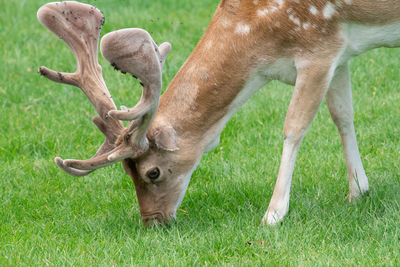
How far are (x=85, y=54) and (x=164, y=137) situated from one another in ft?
2.54

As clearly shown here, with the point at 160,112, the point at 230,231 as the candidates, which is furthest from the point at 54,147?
the point at 230,231

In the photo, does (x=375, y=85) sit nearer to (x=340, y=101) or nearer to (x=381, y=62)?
(x=381, y=62)

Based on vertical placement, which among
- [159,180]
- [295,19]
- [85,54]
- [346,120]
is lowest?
[159,180]

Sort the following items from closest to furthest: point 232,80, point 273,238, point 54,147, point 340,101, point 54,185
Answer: point 273,238
point 232,80
point 340,101
point 54,185
point 54,147

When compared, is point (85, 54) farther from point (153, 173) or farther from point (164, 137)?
point (153, 173)

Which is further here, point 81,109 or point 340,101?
point 81,109

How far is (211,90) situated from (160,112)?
1.29ft

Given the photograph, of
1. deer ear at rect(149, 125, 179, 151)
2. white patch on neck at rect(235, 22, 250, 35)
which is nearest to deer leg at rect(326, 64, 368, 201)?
white patch on neck at rect(235, 22, 250, 35)

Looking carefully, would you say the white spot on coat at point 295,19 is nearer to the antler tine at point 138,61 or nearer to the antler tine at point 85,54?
the antler tine at point 138,61

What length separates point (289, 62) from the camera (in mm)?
5094

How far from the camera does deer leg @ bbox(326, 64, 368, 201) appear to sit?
565cm

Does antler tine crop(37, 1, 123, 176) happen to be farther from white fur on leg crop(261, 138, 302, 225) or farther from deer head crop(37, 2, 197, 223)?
white fur on leg crop(261, 138, 302, 225)

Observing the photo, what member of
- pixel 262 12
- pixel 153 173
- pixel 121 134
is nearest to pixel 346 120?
pixel 262 12

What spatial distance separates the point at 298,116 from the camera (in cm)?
515
